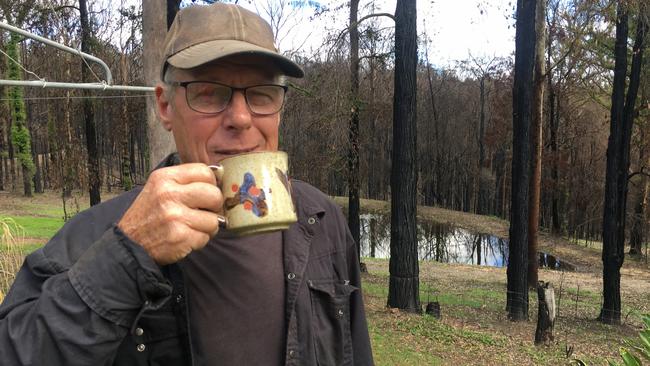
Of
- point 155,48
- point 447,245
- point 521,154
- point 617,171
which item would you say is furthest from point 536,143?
point 447,245

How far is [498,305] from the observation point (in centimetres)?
1216

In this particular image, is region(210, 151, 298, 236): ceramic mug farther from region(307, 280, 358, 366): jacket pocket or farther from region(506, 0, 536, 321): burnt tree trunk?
region(506, 0, 536, 321): burnt tree trunk

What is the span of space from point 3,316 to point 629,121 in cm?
1451

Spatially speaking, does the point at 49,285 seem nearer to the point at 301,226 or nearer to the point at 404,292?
the point at 301,226

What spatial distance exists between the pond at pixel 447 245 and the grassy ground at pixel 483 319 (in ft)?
11.4

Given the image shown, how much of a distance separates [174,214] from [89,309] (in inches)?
10.5

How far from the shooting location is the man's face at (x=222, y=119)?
137 cm

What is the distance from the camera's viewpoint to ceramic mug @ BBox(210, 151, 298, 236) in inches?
46.2

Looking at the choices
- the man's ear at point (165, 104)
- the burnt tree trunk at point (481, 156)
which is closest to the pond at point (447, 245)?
the burnt tree trunk at point (481, 156)

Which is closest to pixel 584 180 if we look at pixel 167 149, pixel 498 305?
pixel 498 305

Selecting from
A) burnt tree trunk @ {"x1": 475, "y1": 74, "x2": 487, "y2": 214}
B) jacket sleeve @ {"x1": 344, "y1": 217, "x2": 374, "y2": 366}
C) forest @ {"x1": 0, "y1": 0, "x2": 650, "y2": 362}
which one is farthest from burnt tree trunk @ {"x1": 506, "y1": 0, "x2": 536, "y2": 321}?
burnt tree trunk @ {"x1": 475, "y1": 74, "x2": 487, "y2": 214}

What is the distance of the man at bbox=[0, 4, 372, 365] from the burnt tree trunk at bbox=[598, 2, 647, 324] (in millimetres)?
12382

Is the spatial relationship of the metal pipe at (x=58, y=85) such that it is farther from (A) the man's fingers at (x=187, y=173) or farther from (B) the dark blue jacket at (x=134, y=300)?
(A) the man's fingers at (x=187, y=173)

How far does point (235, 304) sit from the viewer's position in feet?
4.69
